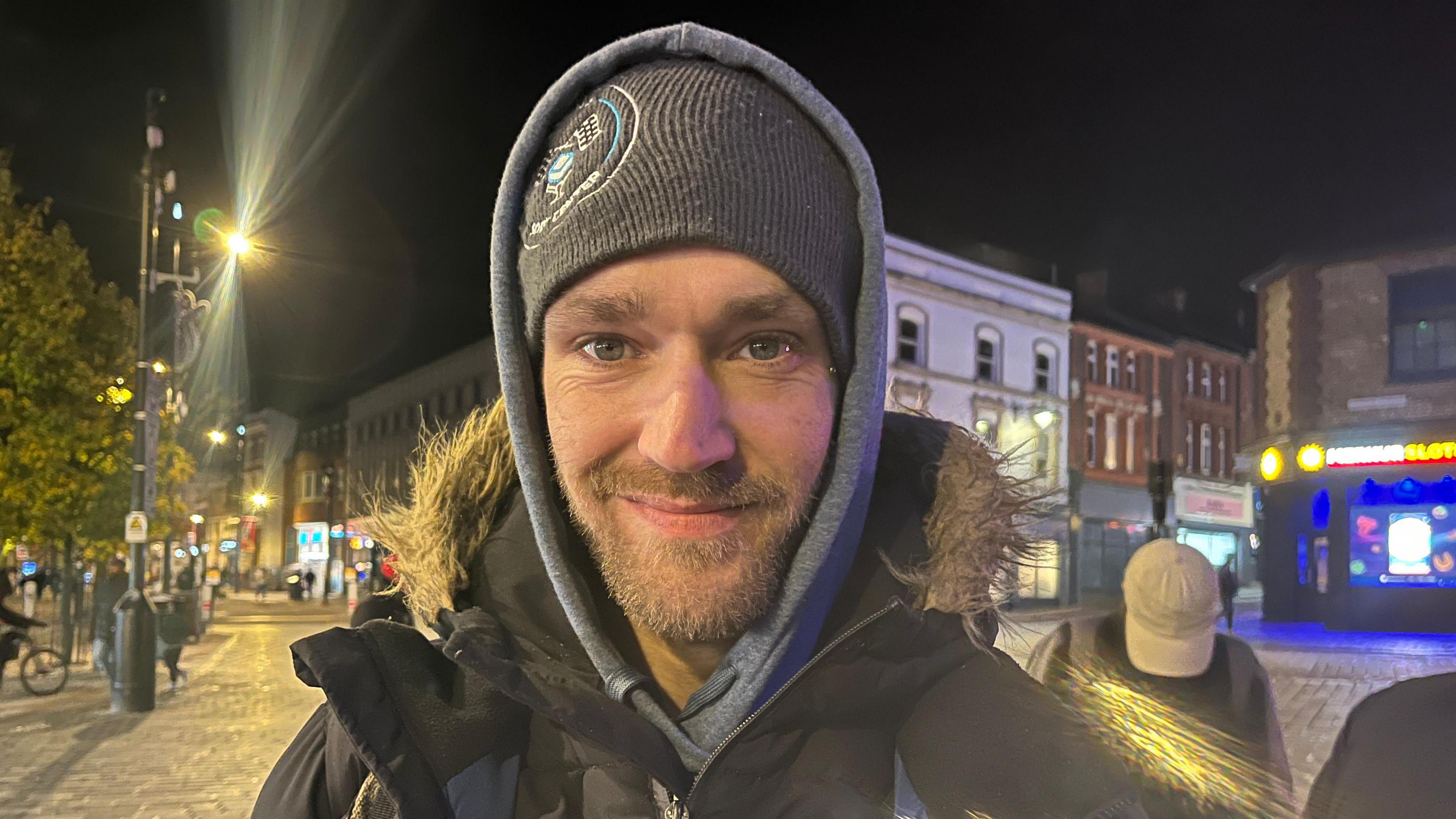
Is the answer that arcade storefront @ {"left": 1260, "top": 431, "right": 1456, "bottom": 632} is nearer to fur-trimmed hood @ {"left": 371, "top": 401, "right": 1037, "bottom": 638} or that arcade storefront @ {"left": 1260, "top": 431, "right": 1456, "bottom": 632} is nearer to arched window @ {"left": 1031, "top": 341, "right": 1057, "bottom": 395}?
arched window @ {"left": 1031, "top": 341, "right": 1057, "bottom": 395}

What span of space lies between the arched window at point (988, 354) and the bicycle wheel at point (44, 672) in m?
26.0

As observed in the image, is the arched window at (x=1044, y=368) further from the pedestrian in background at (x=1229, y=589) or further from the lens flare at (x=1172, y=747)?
the lens flare at (x=1172, y=747)

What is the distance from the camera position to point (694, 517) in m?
1.26

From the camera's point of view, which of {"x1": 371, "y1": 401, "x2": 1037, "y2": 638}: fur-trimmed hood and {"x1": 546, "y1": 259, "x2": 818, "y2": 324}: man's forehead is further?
{"x1": 371, "y1": 401, "x2": 1037, "y2": 638}: fur-trimmed hood

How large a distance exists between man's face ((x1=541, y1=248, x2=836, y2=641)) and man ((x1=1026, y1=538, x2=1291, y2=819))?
1.87m

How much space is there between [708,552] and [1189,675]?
3571 mm

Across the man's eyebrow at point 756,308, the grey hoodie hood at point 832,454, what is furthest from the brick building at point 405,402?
the man's eyebrow at point 756,308

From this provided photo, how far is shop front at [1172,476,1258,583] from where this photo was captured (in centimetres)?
3781

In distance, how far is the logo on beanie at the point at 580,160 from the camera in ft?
4.42

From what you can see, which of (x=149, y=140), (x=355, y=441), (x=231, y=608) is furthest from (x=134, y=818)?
(x=355, y=441)

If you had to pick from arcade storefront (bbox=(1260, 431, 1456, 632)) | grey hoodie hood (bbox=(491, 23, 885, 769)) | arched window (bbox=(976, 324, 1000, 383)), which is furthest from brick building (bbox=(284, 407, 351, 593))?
grey hoodie hood (bbox=(491, 23, 885, 769))

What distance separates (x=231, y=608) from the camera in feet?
115

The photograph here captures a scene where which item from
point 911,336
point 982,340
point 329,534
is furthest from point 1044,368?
point 329,534

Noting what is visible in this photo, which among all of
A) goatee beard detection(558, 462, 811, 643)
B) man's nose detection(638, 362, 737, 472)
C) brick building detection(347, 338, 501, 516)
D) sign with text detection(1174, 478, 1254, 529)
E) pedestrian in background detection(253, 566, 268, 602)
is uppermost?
brick building detection(347, 338, 501, 516)
